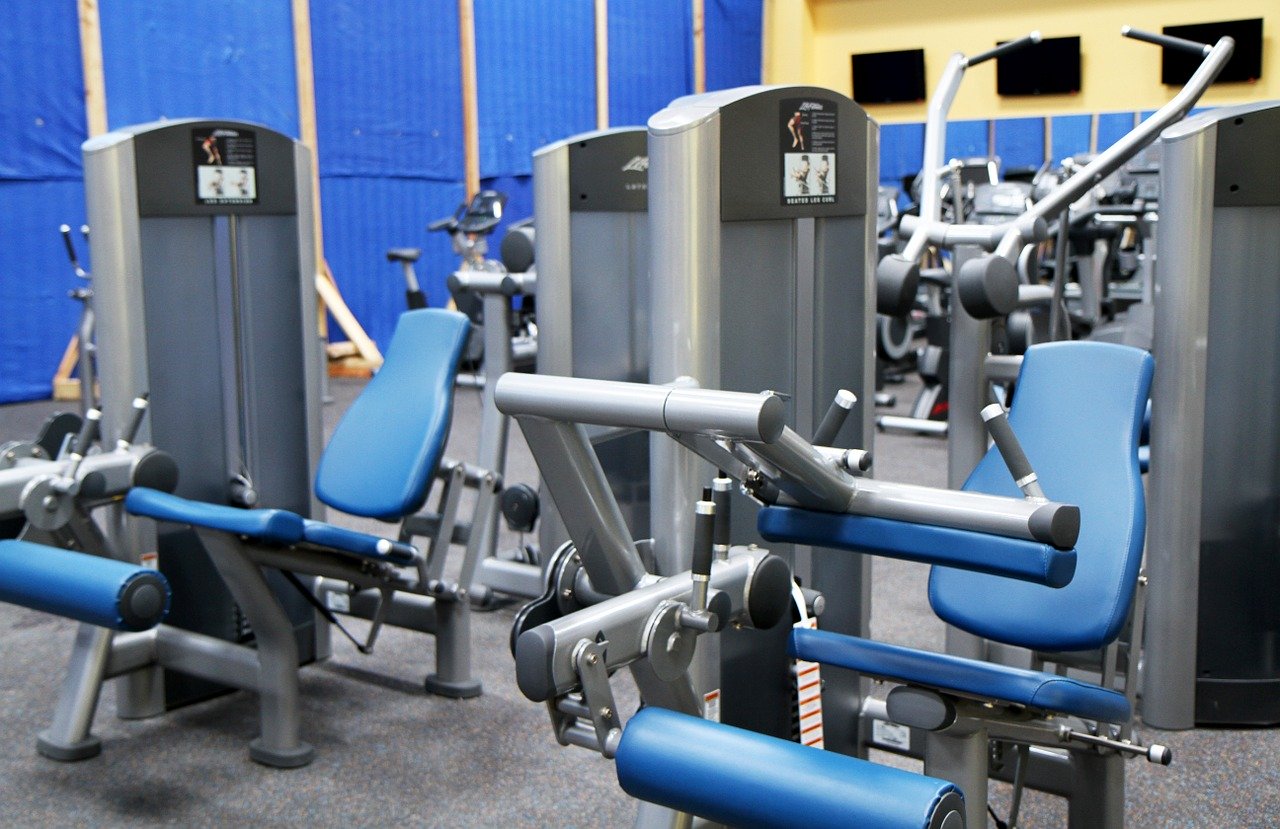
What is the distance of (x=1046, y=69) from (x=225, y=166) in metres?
8.94

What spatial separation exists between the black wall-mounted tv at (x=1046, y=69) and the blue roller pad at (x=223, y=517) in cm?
914

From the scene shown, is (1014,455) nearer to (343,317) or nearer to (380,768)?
(380,768)

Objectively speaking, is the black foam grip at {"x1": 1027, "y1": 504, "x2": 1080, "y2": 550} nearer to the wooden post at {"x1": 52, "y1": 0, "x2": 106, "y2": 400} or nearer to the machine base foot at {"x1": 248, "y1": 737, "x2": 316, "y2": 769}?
the machine base foot at {"x1": 248, "y1": 737, "x2": 316, "y2": 769}

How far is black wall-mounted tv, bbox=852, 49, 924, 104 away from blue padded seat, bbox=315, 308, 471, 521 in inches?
348

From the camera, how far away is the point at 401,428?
10.4 feet

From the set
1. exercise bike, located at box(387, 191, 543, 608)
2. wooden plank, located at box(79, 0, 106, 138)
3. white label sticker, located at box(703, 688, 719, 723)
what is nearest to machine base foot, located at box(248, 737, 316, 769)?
exercise bike, located at box(387, 191, 543, 608)

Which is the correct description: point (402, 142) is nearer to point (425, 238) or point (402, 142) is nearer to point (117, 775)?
point (425, 238)

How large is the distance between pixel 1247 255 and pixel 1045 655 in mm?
1064

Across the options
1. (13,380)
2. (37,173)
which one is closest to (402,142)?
A: (37,173)

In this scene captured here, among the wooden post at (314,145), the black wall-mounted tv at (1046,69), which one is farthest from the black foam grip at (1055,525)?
the black wall-mounted tv at (1046,69)

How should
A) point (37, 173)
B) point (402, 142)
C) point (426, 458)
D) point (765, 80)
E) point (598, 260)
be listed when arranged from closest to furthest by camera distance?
point (426, 458)
point (598, 260)
point (37, 173)
point (402, 142)
point (765, 80)

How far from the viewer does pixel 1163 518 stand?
2957mm

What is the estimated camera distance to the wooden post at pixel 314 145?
26.8 ft

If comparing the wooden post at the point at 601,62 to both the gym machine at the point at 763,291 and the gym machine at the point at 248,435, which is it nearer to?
the gym machine at the point at 248,435
